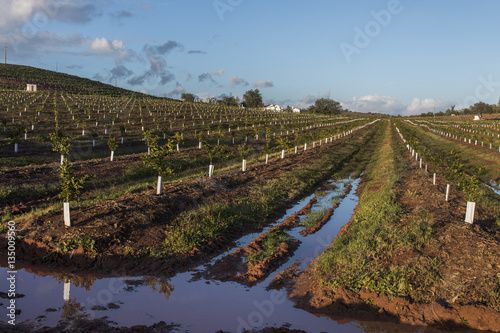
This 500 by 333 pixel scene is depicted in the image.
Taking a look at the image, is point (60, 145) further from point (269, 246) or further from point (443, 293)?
point (443, 293)

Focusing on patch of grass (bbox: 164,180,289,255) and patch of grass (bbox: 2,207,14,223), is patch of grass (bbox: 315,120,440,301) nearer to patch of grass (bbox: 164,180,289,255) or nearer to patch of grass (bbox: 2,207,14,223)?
patch of grass (bbox: 164,180,289,255)

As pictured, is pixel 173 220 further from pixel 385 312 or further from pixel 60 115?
pixel 60 115

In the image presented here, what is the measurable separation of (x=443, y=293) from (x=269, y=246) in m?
5.18

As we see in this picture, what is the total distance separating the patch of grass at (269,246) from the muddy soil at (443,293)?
4.16 feet

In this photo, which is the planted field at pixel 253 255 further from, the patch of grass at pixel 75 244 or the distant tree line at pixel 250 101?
the distant tree line at pixel 250 101

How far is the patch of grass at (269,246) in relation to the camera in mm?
10398

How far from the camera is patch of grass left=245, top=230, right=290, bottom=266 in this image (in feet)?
34.1

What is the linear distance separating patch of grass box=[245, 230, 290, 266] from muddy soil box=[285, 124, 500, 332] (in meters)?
1.27

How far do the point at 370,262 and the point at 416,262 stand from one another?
114 centimetres

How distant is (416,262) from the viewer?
9000 millimetres

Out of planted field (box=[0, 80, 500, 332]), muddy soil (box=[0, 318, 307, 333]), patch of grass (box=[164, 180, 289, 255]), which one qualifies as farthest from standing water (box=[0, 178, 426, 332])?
patch of grass (box=[164, 180, 289, 255])

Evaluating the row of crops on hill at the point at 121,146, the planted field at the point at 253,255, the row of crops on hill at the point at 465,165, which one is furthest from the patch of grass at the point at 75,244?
the row of crops on hill at the point at 465,165

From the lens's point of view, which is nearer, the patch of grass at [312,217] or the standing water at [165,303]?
the standing water at [165,303]

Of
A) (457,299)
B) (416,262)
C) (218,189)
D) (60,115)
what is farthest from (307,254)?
(60,115)
